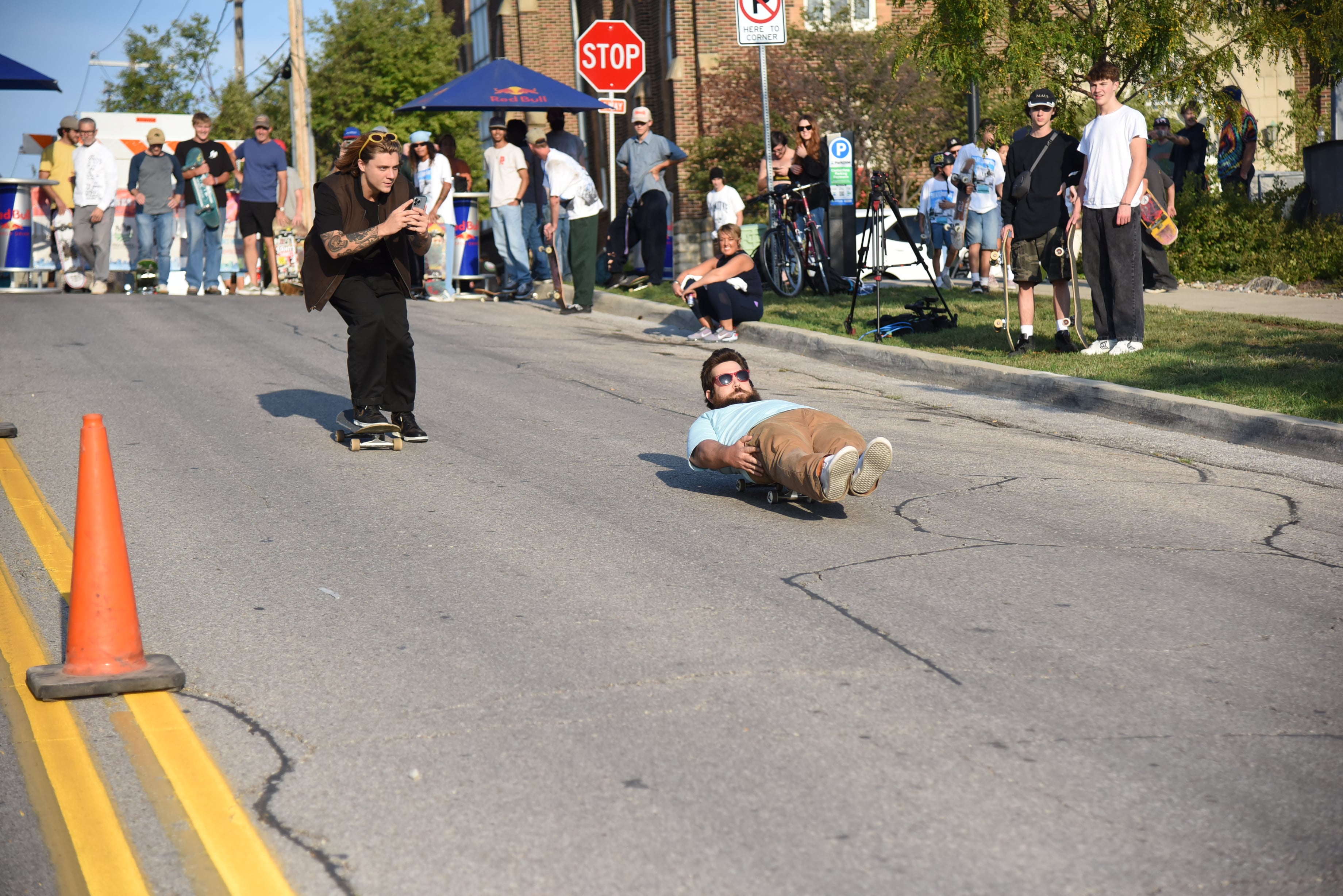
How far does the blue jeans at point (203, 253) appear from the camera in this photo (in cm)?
1922

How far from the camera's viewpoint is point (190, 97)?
2202 inches

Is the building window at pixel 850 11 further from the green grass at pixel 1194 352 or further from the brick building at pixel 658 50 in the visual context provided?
the green grass at pixel 1194 352

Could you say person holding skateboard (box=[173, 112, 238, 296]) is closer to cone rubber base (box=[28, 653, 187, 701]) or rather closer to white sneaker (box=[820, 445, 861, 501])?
white sneaker (box=[820, 445, 861, 501])

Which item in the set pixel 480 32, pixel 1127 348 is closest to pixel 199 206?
pixel 1127 348

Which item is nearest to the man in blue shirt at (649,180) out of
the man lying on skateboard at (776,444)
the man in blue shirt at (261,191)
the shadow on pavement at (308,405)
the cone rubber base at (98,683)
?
the man in blue shirt at (261,191)

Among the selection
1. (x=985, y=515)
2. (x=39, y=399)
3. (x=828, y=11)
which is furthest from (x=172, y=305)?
(x=828, y=11)

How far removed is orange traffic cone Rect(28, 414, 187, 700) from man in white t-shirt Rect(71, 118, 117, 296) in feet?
52.6

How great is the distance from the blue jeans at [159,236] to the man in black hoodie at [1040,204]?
12.6m

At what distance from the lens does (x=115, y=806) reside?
3672 millimetres

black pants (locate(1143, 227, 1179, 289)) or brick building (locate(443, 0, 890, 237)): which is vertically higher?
brick building (locate(443, 0, 890, 237))

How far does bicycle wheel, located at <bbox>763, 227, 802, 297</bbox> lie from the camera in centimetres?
1653

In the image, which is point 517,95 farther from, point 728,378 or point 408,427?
point 728,378

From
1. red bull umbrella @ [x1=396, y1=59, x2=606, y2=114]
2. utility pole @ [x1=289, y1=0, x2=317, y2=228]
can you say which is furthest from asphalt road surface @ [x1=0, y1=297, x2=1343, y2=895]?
utility pole @ [x1=289, y1=0, x2=317, y2=228]

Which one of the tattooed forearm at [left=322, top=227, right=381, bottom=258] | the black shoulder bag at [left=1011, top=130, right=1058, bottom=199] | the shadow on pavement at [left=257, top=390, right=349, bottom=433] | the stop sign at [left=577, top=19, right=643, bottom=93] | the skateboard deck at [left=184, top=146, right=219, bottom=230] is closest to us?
the tattooed forearm at [left=322, top=227, right=381, bottom=258]
